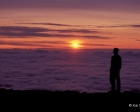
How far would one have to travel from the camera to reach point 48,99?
1302 cm

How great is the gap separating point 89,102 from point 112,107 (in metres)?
1.32

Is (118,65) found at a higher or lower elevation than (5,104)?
higher

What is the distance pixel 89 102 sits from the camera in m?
12.5

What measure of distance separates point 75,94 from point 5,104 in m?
3.84

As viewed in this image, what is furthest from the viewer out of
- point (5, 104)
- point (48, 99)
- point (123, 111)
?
point (48, 99)

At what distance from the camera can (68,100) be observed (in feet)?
42.1

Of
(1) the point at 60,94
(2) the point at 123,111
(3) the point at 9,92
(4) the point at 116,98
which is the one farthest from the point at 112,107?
(3) the point at 9,92

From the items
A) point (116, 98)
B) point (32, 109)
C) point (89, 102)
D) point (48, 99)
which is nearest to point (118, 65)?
point (116, 98)

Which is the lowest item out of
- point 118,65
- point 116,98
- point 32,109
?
point 32,109

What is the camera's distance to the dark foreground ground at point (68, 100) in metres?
11.7

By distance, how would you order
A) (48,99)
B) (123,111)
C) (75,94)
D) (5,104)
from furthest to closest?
(75,94)
(48,99)
(5,104)
(123,111)

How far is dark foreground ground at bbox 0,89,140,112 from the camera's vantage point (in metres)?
11.7

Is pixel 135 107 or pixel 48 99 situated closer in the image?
pixel 135 107

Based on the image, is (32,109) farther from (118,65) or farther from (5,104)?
(118,65)
